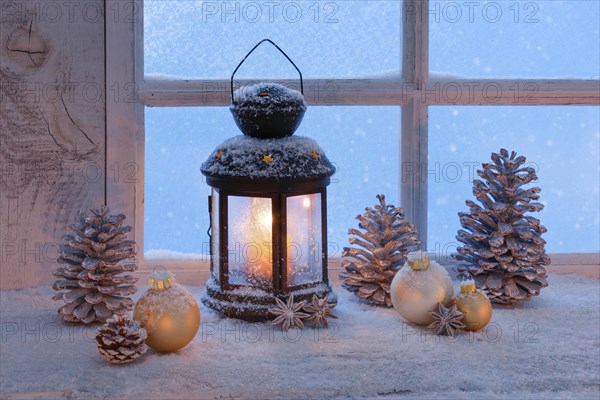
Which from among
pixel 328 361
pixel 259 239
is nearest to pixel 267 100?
pixel 259 239

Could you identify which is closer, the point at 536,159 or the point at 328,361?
the point at 328,361

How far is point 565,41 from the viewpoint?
6.72 ft

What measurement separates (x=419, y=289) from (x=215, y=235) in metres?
0.40

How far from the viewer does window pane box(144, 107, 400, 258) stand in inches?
78.1

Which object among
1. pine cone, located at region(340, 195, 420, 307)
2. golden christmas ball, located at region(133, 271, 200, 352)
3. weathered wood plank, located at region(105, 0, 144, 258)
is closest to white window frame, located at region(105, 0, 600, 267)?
weathered wood plank, located at region(105, 0, 144, 258)

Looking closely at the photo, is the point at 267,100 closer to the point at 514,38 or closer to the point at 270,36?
the point at 270,36

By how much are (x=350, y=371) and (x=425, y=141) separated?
69 cm

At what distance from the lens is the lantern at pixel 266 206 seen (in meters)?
1.66

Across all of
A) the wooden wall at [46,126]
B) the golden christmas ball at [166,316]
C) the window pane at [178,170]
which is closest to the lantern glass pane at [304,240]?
the golden christmas ball at [166,316]

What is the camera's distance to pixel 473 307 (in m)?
1.65

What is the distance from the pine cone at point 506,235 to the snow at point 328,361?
60mm

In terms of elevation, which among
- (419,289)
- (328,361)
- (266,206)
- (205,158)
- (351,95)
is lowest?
(328,361)

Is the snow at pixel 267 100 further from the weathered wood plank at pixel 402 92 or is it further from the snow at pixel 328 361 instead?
the snow at pixel 328 361

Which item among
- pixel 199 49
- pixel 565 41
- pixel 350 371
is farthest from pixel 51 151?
pixel 565 41
